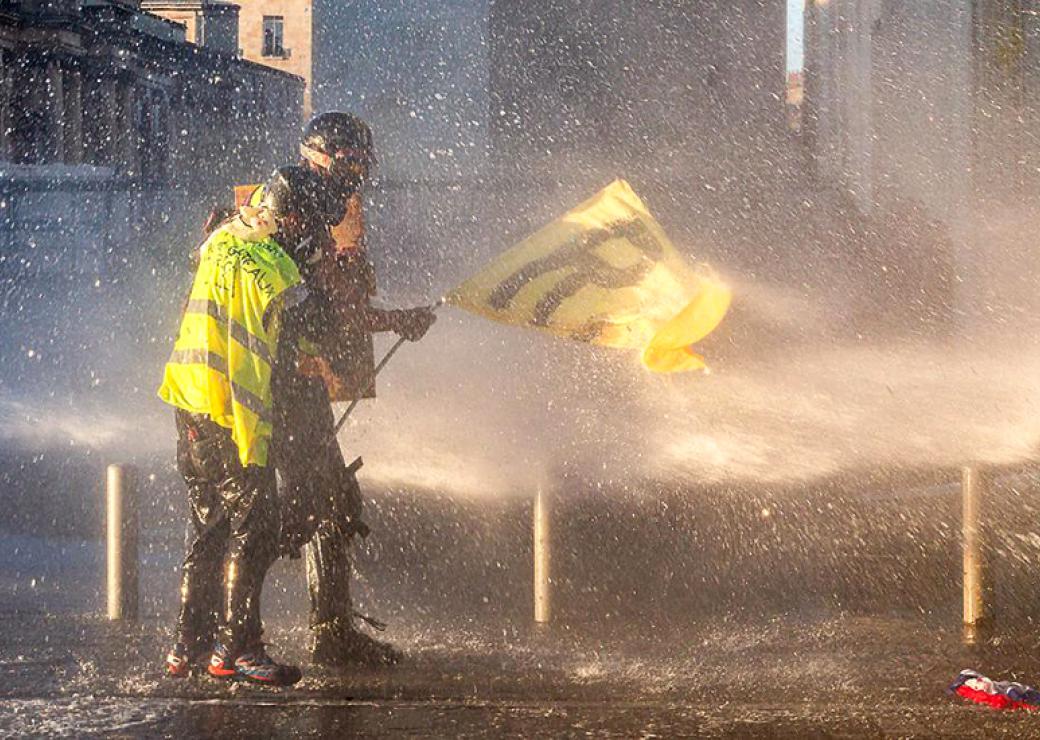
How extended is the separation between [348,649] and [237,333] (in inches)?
52.9

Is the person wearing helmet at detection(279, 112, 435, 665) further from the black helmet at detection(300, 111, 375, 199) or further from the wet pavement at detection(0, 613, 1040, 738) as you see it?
the wet pavement at detection(0, 613, 1040, 738)

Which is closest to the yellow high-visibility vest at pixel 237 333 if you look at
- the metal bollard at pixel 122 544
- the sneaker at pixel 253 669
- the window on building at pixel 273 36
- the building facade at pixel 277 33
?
the sneaker at pixel 253 669

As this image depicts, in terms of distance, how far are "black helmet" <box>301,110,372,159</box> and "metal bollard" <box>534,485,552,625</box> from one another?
1.81 metres

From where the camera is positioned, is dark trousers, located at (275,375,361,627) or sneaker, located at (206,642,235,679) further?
dark trousers, located at (275,375,361,627)

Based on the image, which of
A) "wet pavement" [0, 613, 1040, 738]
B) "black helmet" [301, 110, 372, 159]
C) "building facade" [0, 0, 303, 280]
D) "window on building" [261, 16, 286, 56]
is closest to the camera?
"wet pavement" [0, 613, 1040, 738]

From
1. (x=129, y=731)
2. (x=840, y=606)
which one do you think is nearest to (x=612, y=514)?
(x=840, y=606)

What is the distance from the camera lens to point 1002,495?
11203 mm

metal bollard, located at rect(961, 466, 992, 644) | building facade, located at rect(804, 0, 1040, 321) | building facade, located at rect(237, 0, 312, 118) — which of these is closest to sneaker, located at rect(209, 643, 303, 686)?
metal bollard, located at rect(961, 466, 992, 644)

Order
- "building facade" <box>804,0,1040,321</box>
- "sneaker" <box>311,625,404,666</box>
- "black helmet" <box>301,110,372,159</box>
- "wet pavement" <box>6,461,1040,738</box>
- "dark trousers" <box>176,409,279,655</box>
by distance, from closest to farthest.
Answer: "wet pavement" <box>6,461,1040,738</box> → "dark trousers" <box>176,409,279,655</box> → "sneaker" <box>311,625,404,666</box> → "black helmet" <box>301,110,372,159</box> → "building facade" <box>804,0,1040,321</box>

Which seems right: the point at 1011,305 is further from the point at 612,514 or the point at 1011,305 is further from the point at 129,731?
the point at 129,731

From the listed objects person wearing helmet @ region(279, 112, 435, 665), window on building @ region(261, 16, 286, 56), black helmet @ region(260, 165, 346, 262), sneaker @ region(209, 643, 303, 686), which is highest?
window on building @ region(261, 16, 286, 56)

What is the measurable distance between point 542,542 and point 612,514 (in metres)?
2.65

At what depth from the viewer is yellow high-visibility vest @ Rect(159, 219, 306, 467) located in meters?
5.73

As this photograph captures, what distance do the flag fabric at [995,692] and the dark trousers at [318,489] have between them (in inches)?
92.1
